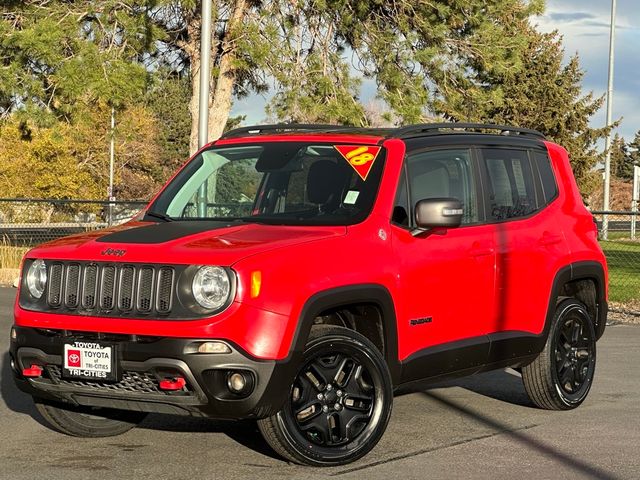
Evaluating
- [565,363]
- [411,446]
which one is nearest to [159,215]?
[411,446]

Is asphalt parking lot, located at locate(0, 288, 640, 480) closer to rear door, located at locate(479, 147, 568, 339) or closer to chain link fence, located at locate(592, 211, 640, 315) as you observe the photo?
rear door, located at locate(479, 147, 568, 339)

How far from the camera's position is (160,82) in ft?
79.9

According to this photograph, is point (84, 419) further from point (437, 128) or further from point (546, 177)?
point (546, 177)

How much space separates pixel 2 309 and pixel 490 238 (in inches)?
369

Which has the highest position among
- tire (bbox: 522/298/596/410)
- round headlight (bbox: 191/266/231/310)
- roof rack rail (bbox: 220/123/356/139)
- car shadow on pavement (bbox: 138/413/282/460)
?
roof rack rail (bbox: 220/123/356/139)

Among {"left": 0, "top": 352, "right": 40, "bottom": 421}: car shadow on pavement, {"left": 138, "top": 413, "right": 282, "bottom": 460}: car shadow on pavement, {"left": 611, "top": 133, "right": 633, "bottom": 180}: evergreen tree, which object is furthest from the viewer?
{"left": 611, "top": 133, "right": 633, "bottom": 180}: evergreen tree

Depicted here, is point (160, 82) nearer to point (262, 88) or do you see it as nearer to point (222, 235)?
point (262, 88)

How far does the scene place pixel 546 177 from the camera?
8750mm

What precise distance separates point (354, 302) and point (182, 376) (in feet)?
3.65

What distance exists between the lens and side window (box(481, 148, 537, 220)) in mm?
8102

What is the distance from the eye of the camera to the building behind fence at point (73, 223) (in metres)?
22.1

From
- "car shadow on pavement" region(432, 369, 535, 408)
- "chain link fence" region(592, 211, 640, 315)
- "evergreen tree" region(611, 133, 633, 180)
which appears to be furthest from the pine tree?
"evergreen tree" region(611, 133, 633, 180)

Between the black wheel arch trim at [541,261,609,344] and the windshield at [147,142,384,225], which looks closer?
the windshield at [147,142,384,225]

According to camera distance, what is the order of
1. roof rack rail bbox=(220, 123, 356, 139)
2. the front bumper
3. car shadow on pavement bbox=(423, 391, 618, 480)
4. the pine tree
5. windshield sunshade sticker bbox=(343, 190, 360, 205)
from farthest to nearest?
the pine tree, roof rack rail bbox=(220, 123, 356, 139), windshield sunshade sticker bbox=(343, 190, 360, 205), car shadow on pavement bbox=(423, 391, 618, 480), the front bumper
